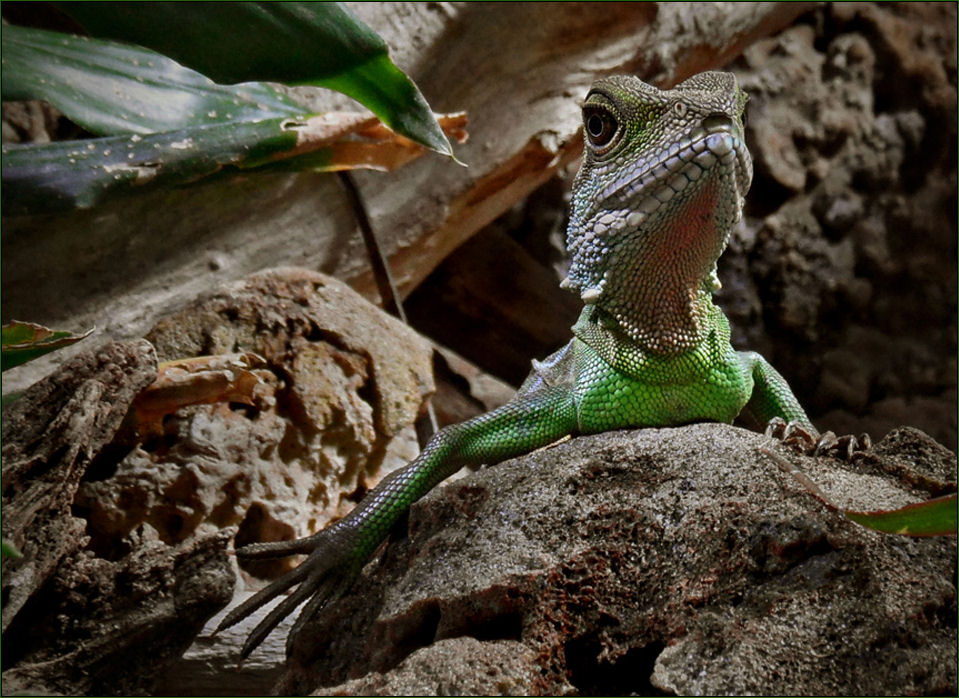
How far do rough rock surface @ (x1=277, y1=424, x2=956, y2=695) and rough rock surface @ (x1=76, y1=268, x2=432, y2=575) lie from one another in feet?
2.71

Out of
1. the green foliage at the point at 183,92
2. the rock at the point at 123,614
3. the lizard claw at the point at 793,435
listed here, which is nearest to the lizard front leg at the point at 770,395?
the lizard claw at the point at 793,435

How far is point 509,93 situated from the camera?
13.8 feet

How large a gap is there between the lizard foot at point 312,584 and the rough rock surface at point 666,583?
15cm

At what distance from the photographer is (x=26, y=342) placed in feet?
6.45

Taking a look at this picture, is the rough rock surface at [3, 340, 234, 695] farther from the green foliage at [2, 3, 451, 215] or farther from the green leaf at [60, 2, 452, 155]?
the green leaf at [60, 2, 452, 155]

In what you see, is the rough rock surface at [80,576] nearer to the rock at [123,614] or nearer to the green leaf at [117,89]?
the rock at [123,614]

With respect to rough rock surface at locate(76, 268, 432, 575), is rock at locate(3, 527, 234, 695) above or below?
below

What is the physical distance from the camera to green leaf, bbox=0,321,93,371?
190 cm

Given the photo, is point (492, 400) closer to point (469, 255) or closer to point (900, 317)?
point (469, 255)

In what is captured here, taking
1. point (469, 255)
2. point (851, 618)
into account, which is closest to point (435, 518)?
point (851, 618)

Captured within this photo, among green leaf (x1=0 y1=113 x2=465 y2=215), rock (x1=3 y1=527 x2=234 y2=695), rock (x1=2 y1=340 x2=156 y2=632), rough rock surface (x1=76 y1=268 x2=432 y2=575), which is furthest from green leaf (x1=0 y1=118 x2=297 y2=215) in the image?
rock (x1=3 y1=527 x2=234 y2=695)

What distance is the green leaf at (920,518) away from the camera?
1347 millimetres

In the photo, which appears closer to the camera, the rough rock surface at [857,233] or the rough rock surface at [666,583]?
the rough rock surface at [666,583]

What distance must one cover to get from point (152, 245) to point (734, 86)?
231cm
